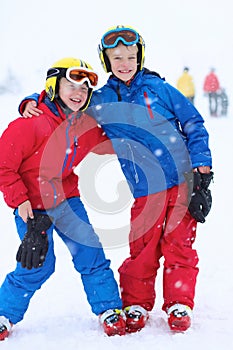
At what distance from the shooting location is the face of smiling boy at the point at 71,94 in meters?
3.18

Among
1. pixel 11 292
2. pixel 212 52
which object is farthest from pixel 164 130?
pixel 212 52

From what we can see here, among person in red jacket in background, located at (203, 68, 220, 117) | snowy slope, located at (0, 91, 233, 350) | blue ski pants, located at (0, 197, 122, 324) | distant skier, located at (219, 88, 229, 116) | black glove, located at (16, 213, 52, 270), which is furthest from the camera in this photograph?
person in red jacket in background, located at (203, 68, 220, 117)

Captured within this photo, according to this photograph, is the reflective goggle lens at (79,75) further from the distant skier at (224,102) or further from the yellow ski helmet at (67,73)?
the distant skier at (224,102)

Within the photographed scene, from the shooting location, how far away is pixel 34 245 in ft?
9.81

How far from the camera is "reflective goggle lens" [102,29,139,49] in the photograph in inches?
127

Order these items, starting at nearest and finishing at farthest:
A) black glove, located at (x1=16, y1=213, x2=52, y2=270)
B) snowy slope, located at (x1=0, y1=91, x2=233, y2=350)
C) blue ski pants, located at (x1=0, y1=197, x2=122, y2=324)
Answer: snowy slope, located at (x1=0, y1=91, x2=233, y2=350) < black glove, located at (x1=16, y1=213, x2=52, y2=270) < blue ski pants, located at (x1=0, y1=197, x2=122, y2=324)

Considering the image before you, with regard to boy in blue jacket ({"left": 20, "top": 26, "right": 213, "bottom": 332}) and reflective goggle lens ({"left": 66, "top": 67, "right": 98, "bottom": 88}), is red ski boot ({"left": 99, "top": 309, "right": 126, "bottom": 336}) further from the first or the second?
reflective goggle lens ({"left": 66, "top": 67, "right": 98, "bottom": 88})

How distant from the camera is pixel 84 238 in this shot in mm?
3201

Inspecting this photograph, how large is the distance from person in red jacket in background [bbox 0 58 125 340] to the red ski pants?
233 millimetres

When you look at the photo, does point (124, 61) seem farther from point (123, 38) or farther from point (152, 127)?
point (152, 127)

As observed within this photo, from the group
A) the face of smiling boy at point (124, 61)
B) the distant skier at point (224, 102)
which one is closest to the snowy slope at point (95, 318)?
the face of smiling boy at point (124, 61)

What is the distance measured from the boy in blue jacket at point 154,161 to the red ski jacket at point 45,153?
0.51 feet

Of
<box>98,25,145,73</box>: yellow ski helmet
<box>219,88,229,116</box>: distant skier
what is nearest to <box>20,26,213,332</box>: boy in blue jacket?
<box>98,25,145,73</box>: yellow ski helmet

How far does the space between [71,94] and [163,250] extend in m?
1.31
